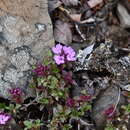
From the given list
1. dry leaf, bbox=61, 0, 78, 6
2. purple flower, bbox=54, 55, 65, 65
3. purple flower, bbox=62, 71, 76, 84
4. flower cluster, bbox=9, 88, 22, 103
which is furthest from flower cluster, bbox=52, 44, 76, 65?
dry leaf, bbox=61, 0, 78, 6

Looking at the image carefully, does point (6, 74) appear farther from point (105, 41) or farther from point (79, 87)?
point (105, 41)

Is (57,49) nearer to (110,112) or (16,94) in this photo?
(16,94)

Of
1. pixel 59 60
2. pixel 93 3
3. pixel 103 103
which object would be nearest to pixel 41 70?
pixel 59 60

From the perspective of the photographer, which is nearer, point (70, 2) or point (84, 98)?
point (84, 98)

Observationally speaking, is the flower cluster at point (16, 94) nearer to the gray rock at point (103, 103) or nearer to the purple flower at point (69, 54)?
the purple flower at point (69, 54)

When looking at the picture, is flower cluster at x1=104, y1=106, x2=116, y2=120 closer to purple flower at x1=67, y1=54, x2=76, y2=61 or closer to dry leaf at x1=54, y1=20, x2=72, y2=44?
purple flower at x1=67, y1=54, x2=76, y2=61

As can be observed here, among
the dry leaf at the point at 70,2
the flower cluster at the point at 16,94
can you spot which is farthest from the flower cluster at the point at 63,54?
the dry leaf at the point at 70,2

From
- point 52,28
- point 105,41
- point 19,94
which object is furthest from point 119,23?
point 19,94
